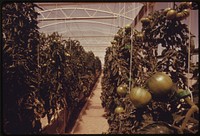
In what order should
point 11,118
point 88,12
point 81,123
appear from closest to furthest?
1. point 11,118
2. point 81,123
3. point 88,12

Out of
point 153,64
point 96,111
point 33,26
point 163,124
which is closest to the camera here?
point 163,124

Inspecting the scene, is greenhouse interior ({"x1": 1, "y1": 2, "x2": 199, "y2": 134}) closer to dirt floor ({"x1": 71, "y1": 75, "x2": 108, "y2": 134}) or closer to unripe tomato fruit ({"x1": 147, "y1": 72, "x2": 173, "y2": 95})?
unripe tomato fruit ({"x1": 147, "y1": 72, "x2": 173, "y2": 95})

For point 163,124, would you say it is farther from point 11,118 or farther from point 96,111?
point 96,111

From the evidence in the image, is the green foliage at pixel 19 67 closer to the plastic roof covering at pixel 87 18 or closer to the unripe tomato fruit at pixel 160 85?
the unripe tomato fruit at pixel 160 85

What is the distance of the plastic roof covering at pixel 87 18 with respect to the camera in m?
9.50

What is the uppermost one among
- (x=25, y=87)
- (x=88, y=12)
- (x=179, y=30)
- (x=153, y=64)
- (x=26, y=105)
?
(x=88, y=12)

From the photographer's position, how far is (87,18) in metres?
9.96

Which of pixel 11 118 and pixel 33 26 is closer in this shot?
pixel 11 118

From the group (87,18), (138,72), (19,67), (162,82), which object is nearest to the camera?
(162,82)

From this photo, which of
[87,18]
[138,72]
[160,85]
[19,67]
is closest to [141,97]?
[160,85]

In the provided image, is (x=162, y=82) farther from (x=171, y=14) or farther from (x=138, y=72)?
(x=138, y=72)

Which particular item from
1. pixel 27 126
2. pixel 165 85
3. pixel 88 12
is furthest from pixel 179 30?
pixel 88 12

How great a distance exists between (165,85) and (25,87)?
138 cm

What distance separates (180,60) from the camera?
166 cm
